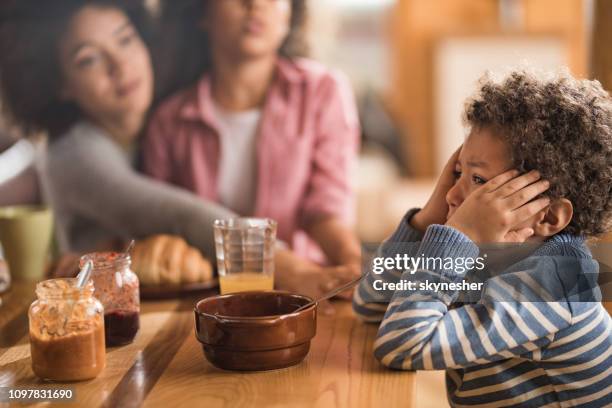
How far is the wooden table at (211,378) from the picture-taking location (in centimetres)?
88

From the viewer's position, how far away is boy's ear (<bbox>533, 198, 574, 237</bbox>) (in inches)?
41.6

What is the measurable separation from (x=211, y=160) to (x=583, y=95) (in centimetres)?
105

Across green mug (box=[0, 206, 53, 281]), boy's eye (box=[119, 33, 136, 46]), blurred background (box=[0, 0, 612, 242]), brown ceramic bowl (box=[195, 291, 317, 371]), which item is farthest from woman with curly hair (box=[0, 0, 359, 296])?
blurred background (box=[0, 0, 612, 242])

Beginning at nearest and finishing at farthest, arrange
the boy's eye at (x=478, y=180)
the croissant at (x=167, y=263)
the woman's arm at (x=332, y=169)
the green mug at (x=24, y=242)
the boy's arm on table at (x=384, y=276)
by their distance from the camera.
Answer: the boy's eye at (x=478, y=180)
the boy's arm on table at (x=384, y=276)
the croissant at (x=167, y=263)
the green mug at (x=24, y=242)
the woman's arm at (x=332, y=169)

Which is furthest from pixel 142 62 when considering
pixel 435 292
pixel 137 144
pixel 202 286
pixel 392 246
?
pixel 435 292

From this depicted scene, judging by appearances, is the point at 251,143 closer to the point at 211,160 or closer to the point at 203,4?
the point at 211,160

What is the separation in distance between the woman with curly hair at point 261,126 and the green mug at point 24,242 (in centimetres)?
43

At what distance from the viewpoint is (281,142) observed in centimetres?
191

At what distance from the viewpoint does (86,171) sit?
186cm

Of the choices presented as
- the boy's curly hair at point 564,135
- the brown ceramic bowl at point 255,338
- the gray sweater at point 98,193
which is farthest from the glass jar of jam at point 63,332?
the gray sweater at point 98,193

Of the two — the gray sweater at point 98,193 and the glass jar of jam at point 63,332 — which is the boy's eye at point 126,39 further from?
the glass jar of jam at point 63,332

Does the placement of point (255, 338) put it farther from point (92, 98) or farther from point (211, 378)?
point (92, 98)

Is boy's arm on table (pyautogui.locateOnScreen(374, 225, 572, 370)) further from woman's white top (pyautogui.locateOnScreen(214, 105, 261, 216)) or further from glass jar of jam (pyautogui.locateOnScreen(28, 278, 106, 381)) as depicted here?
woman's white top (pyautogui.locateOnScreen(214, 105, 261, 216))

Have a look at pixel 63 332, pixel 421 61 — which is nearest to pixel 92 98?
pixel 63 332
